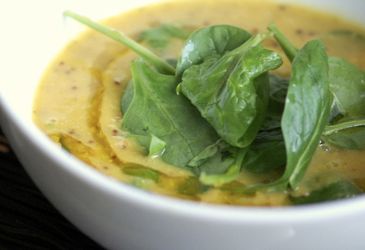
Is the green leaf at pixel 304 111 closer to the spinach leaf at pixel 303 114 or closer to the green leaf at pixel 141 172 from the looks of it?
the spinach leaf at pixel 303 114

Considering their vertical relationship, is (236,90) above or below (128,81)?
above

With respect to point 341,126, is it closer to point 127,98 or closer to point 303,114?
point 303,114

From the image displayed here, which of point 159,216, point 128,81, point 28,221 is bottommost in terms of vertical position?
point 28,221

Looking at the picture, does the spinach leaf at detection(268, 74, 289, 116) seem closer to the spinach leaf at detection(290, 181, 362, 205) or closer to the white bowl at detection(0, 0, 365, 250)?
the spinach leaf at detection(290, 181, 362, 205)

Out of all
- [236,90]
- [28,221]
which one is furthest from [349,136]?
[28,221]

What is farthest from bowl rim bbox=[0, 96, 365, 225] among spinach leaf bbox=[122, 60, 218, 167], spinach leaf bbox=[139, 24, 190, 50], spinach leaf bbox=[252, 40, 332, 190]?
spinach leaf bbox=[139, 24, 190, 50]

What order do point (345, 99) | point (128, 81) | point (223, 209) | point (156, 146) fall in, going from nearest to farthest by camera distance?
point (223, 209)
point (156, 146)
point (345, 99)
point (128, 81)

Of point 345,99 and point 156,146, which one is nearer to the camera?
point 156,146
